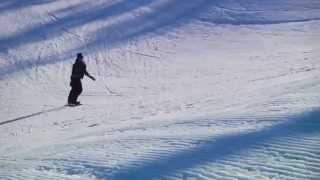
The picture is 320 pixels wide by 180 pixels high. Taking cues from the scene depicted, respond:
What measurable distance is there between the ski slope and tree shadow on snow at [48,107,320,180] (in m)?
0.03

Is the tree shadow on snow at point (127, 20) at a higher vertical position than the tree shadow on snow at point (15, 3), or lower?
lower

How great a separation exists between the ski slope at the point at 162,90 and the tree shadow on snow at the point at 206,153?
0.03 m

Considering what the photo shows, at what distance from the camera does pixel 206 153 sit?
26.2 ft

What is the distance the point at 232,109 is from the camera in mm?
11297

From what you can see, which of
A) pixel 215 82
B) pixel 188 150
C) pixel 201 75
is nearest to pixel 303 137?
pixel 188 150

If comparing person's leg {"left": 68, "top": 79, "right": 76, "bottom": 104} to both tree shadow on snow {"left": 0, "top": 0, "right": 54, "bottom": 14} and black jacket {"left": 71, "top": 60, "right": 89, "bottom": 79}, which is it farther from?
tree shadow on snow {"left": 0, "top": 0, "right": 54, "bottom": 14}

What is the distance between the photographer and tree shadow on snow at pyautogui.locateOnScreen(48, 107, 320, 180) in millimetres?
7637

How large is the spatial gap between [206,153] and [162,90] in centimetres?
1107

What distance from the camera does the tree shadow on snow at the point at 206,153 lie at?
7.64 metres

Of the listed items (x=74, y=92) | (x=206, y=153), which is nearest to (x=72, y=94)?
(x=74, y=92)

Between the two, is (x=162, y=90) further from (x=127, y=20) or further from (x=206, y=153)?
(x=206, y=153)

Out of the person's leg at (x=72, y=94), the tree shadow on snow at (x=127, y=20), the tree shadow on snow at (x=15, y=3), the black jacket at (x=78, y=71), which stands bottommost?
the person's leg at (x=72, y=94)

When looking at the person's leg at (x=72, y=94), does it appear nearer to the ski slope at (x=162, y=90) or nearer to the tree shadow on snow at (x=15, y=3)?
the ski slope at (x=162, y=90)

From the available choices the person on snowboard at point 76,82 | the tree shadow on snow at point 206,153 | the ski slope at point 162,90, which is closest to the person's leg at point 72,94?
the person on snowboard at point 76,82
